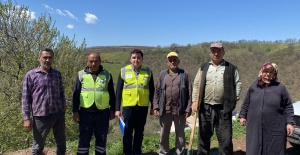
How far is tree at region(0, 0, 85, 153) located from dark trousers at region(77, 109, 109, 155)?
10.4 metres

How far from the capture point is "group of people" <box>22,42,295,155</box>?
152 inches

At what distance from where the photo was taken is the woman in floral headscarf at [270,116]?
381cm

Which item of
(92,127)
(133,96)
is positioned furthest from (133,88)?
(92,127)

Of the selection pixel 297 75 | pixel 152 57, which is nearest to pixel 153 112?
pixel 297 75

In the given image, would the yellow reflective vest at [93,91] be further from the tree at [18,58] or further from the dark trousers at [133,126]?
the tree at [18,58]

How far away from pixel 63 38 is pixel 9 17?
2925mm

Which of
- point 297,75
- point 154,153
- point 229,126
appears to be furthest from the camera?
point 297,75

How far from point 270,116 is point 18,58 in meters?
13.6

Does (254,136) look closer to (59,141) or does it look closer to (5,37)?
(59,141)

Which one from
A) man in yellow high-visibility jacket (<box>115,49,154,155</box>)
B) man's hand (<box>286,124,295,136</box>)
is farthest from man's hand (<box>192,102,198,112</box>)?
man's hand (<box>286,124,295,136</box>)

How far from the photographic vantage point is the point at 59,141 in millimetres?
4477

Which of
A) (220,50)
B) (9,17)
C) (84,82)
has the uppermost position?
(9,17)

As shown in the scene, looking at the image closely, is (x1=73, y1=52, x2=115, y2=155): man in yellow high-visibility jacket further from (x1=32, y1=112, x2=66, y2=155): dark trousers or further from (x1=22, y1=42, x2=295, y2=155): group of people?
(x1=32, y1=112, x2=66, y2=155): dark trousers

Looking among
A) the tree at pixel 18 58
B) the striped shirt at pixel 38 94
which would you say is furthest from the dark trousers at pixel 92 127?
the tree at pixel 18 58
